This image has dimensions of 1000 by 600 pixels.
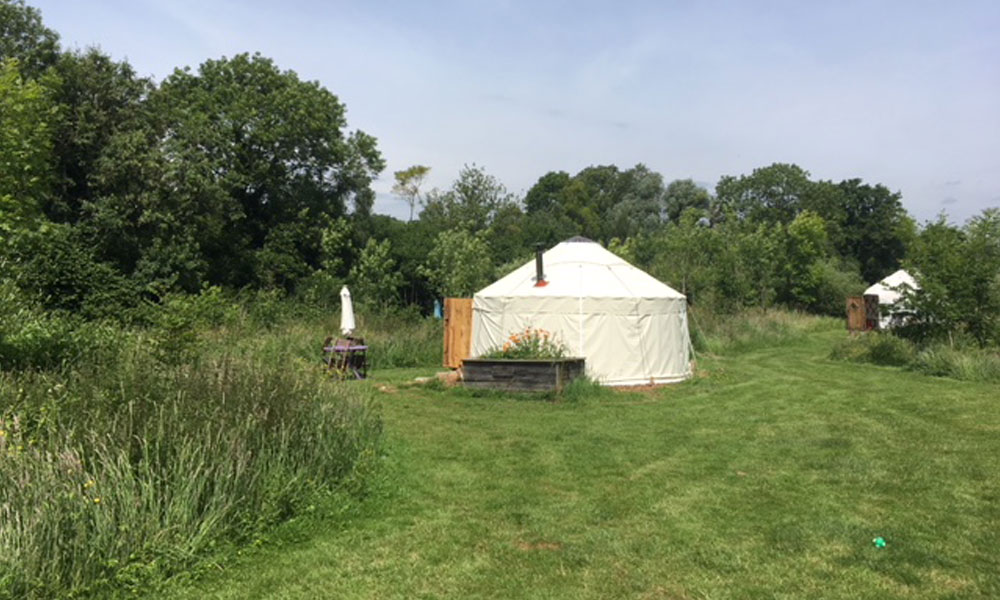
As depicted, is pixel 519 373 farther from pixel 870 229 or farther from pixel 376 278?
pixel 870 229

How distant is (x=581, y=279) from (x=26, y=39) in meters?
19.1

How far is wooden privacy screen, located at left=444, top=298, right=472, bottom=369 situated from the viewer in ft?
42.0

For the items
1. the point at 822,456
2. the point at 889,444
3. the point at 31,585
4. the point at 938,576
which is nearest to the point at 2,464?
the point at 31,585

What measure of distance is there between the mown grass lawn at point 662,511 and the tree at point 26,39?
734 inches

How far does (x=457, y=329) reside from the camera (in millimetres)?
12828

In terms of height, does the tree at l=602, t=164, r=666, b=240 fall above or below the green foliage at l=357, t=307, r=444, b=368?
above

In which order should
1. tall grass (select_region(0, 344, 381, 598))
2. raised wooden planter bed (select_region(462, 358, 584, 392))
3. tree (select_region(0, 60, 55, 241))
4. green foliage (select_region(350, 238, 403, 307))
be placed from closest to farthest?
tall grass (select_region(0, 344, 381, 598)) < tree (select_region(0, 60, 55, 241)) < raised wooden planter bed (select_region(462, 358, 584, 392)) < green foliage (select_region(350, 238, 403, 307))

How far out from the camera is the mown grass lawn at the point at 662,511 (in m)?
3.34

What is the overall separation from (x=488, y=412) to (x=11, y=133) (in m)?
7.29

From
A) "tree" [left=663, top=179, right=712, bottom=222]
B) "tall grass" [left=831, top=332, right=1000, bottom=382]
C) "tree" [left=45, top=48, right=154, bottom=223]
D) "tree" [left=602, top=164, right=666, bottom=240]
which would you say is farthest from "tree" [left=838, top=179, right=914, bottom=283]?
"tree" [left=45, top=48, right=154, bottom=223]

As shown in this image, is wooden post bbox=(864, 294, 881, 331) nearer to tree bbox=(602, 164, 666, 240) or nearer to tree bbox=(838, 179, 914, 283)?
tree bbox=(602, 164, 666, 240)

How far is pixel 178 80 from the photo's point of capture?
79.5 feet

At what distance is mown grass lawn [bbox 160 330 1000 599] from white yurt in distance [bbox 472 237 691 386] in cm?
268

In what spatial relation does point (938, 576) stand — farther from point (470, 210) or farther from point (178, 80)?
point (470, 210)
